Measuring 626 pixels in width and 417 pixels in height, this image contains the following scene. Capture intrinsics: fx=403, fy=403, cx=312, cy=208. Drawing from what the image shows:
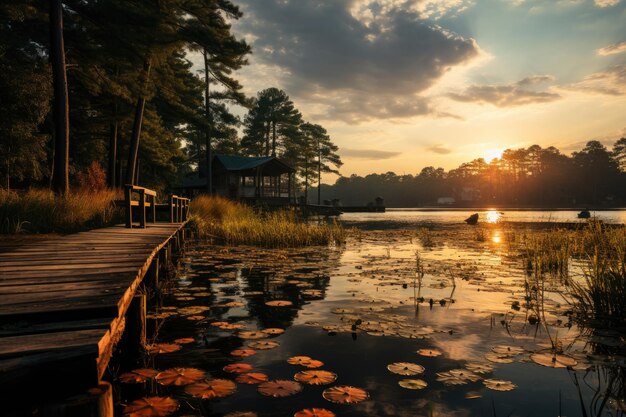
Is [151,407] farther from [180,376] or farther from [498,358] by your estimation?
[498,358]

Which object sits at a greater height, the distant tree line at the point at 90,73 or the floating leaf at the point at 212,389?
the distant tree line at the point at 90,73

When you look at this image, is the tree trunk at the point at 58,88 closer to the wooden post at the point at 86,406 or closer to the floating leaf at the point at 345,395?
the floating leaf at the point at 345,395

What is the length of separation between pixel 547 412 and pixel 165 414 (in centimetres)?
236

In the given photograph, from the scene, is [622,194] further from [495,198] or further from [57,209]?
[57,209]

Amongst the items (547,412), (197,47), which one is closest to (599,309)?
(547,412)

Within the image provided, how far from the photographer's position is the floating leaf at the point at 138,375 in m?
2.85

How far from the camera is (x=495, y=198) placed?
105562 millimetres

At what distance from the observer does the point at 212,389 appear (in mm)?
2693

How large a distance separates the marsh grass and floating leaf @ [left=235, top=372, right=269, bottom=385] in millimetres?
7721

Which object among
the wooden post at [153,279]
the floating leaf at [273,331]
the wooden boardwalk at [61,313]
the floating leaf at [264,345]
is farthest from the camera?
the wooden post at [153,279]

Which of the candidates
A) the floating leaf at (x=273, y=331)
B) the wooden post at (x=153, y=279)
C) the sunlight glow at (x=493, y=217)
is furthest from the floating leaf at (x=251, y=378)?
the sunlight glow at (x=493, y=217)

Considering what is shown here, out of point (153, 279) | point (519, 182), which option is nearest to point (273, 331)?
point (153, 279)

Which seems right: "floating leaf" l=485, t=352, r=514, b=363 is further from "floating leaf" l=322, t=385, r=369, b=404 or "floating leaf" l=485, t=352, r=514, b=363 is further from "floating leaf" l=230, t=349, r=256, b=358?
"floating leaf" l=230, t=349, r=256, b=358

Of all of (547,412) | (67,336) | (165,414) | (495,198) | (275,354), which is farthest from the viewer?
(495,198)
